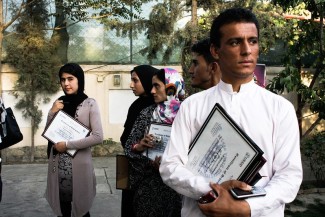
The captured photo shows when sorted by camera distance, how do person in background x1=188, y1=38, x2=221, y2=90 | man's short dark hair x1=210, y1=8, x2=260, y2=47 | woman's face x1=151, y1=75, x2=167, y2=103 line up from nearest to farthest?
man's short dark hair x1=210, y1=8, x2=260, y2=47 → person in background x1=188, y1=38, x2=221, y2=90 → woman's face x1=151, y1=75, x2=167, y2=103

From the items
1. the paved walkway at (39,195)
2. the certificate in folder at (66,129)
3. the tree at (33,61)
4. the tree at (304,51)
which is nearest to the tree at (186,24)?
the tree at (33,61)

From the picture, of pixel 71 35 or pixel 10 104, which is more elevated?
pixel 71 35

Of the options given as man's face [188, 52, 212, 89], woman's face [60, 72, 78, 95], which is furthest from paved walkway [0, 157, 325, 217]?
man's face [188, 52, 212, 89]

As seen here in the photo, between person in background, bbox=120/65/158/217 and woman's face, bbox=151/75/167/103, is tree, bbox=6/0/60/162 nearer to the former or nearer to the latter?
person in background, bbox=120/65/158/217

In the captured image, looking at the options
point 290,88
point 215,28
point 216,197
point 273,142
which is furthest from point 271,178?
point 290,88

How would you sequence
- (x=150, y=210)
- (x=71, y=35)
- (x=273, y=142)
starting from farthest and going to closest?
1. (x=71, y=35)
2. (x=150, y=210)
3. (x=273, y=142)

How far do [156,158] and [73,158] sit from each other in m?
1.25

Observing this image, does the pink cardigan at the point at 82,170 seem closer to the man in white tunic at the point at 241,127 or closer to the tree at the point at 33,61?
the man in white tunic at the point at 241,127

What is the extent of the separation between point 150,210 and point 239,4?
7.47 metres

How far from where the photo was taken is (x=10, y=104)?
8.91 m

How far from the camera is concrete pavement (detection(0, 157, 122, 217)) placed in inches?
194

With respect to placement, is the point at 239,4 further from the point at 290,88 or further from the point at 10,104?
the point at 10,104

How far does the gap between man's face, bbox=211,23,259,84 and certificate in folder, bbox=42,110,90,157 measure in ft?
6.80

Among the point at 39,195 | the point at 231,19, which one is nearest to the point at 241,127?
the point at 231,19
